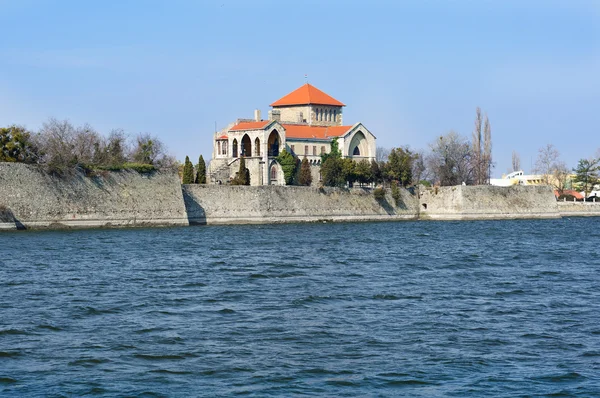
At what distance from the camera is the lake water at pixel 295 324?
1248 cm

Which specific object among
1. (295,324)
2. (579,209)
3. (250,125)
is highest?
(250,125)

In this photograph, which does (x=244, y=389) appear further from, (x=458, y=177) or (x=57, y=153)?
(x=458, y=177)

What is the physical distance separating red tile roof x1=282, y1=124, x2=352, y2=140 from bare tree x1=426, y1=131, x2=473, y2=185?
9.90 metres

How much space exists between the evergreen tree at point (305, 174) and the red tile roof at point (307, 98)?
37.8ft

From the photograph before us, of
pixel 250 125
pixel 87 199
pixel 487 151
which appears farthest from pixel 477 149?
pixel 87 199

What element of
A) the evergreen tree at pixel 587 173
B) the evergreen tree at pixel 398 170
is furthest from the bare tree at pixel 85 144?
the evergreen tree at pixel 587 173

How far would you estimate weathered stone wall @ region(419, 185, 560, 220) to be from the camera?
63.5 m

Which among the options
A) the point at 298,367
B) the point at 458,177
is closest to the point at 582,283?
the point at 298,367

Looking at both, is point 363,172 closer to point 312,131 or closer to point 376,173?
point 376,173

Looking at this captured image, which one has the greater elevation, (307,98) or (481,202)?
(307,98)

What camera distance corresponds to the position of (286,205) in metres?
55.4

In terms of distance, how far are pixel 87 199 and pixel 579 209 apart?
4591 cm

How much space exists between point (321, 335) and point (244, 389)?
356cm

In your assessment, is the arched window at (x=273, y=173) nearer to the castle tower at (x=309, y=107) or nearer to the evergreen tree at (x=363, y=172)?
the evergreen tree at (x=363, y=172)
